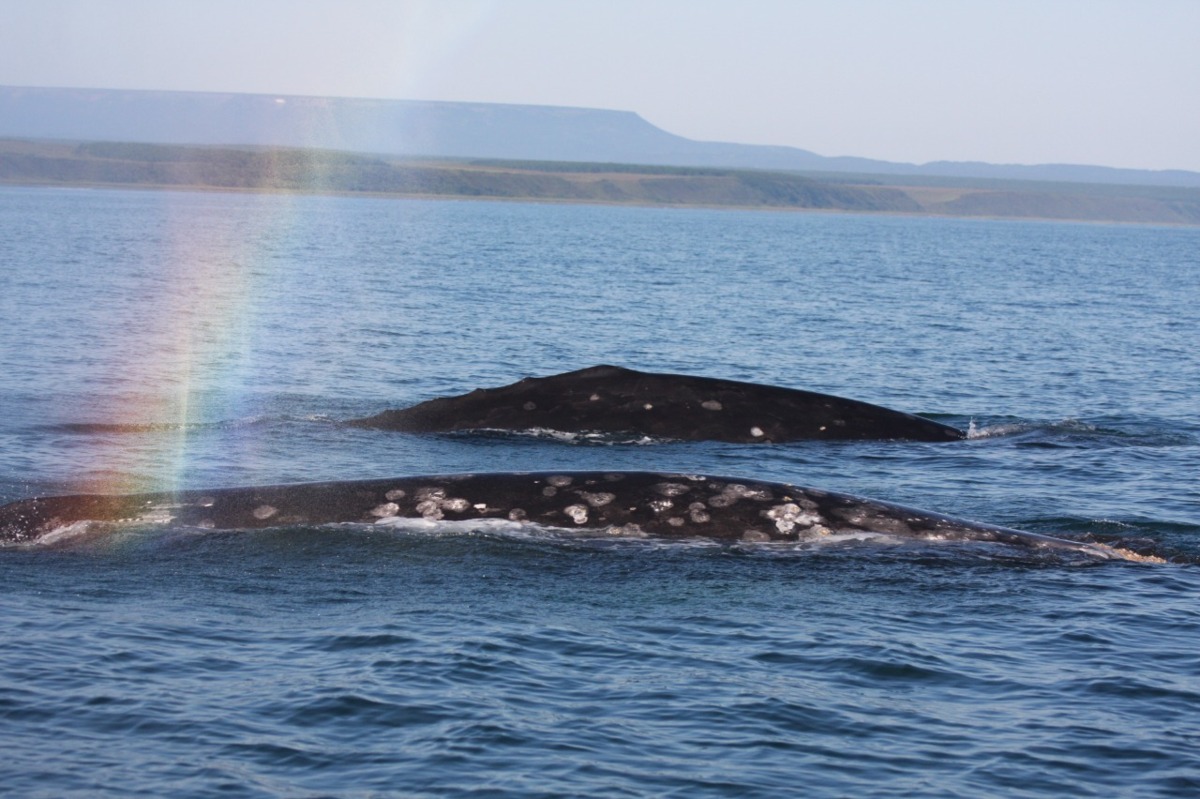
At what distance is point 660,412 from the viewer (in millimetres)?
21688

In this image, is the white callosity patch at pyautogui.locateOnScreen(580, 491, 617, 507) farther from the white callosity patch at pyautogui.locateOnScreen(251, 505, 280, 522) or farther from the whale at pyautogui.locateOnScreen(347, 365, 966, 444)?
the whale at pyautogui.locateOnScreen(347, 365, 966, 444)

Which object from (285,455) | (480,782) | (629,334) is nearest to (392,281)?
(629,334)

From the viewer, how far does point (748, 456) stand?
2045cm

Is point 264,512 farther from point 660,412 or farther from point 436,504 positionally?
point 660,412

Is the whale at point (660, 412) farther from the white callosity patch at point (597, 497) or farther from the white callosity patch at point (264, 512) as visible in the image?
the white callosity patch at point (264, 512)

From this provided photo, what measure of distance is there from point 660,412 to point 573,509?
7498mm

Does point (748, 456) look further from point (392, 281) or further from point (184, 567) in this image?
point (392, 281)

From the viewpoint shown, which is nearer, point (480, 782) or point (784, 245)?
point (480, 782)

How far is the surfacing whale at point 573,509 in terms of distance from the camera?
14.2 metres

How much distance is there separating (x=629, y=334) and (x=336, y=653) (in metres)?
36.7

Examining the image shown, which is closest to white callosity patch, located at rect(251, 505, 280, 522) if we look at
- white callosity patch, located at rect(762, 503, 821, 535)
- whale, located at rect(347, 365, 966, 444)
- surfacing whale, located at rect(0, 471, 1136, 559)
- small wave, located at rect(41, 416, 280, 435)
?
surfacing whale, located at rect(0, 471, 1136, 559)

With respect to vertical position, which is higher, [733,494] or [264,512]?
[733,494]

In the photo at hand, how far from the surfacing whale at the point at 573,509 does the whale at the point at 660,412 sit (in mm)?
6672

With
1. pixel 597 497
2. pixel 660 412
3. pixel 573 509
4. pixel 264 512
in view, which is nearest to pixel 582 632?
pixel 573 509
